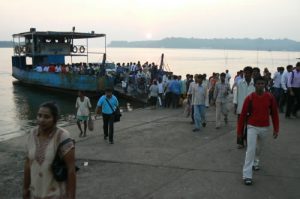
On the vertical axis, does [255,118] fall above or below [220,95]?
above

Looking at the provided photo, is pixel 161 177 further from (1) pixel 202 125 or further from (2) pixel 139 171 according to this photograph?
(1) pixel 202 125

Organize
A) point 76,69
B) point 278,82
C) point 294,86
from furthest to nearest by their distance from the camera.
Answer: point 76,69 < point 278,82 < point 294,86

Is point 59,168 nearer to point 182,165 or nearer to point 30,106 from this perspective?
point 182,165

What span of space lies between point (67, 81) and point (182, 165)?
24.8m

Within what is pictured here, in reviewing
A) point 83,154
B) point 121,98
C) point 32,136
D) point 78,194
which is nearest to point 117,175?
point 78,194

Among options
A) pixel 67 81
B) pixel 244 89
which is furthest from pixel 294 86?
pixel 67 81

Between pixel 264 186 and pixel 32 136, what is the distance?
156 inches

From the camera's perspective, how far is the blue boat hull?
28.9m

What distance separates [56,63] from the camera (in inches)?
1444

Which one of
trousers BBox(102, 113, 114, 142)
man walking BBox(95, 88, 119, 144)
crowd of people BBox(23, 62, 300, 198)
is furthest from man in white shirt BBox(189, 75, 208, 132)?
trousers BBox(102, 113, 114, 142)

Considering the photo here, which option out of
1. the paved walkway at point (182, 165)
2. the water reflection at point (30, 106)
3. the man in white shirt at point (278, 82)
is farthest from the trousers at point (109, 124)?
the water reflection at point (30, 106)

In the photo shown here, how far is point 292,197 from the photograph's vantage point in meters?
5.81

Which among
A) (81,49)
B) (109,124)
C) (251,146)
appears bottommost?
(109,124)

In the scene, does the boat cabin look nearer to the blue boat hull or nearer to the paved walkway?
the blue boat hull
